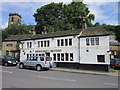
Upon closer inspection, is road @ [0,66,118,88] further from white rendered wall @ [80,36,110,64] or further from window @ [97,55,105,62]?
white rendered wall @ [80,36,110,64]

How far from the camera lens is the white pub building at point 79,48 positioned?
18.0 meters

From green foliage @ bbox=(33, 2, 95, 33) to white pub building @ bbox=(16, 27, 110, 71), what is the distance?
17.8m

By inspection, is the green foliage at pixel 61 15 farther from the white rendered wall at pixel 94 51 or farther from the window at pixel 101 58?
the window at pixel 101 58

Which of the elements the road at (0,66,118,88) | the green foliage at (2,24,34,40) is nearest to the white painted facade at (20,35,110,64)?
the road at (0,66,118,88)

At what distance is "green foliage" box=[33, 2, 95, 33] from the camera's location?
4209cm

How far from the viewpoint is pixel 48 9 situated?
4609 cm

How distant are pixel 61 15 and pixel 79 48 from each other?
28599mm

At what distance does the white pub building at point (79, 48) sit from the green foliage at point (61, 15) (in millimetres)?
17847

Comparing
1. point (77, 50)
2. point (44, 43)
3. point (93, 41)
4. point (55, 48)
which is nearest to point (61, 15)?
point (44, 43)

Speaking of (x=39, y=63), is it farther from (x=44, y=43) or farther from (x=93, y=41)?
(x=93, y=41)

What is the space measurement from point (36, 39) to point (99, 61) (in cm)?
1258

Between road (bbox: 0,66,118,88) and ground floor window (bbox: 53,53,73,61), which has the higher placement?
ground floor window (bbox: 53,53,73,61)

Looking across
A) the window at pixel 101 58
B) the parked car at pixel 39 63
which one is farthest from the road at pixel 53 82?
the window at pixel 101 58

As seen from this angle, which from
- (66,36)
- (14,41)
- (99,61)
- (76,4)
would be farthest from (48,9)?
(99,61)
